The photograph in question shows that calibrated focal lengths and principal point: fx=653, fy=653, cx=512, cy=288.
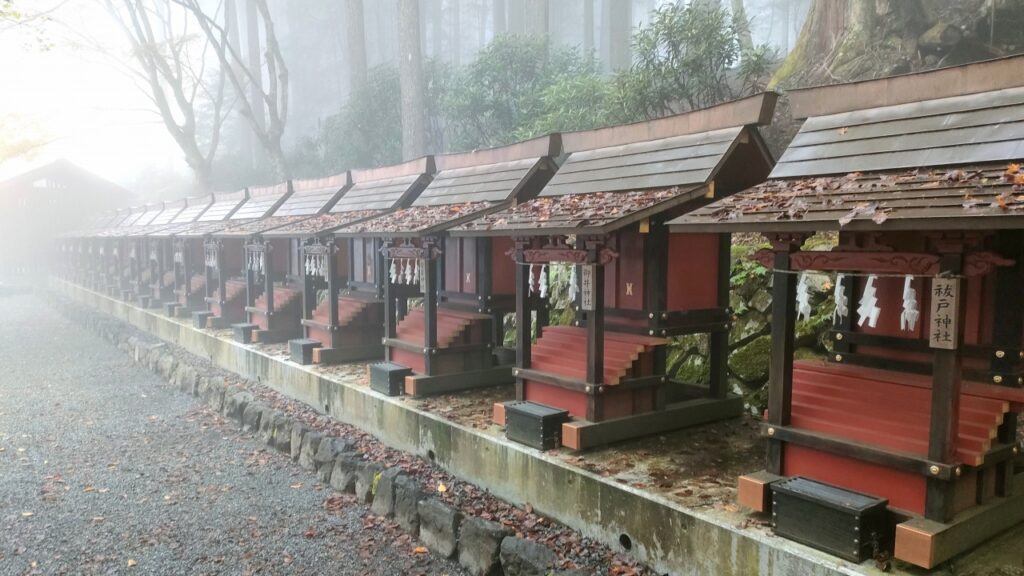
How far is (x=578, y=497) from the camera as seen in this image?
18.5 feet

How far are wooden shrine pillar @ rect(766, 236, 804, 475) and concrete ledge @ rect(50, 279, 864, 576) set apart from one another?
73cm

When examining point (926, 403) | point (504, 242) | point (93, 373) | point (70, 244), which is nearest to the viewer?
point (926, 403)

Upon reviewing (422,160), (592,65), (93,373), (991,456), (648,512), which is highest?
(592,65)

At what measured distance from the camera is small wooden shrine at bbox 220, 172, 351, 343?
504 inches

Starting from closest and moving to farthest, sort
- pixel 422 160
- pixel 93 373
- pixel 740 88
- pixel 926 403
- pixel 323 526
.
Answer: pixel 926 403
pixel 323 526
pixel 422 160
pixel 740 88
pixel 93 373

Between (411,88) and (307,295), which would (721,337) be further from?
(411,88)

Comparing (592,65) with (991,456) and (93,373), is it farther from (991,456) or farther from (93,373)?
(991,456)

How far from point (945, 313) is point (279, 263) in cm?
1341

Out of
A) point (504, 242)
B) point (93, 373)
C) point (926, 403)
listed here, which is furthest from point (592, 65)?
point (926, 403)

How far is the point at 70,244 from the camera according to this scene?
31578 millimetres

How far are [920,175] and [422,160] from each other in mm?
8006

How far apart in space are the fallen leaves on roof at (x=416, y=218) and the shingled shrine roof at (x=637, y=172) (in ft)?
2.48

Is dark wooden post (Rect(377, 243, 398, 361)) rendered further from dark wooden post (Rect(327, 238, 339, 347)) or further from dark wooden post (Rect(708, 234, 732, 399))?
dark wooden post (Rect(708, 234, 732, 399))

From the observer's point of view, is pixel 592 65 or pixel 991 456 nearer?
pixel 991 456
